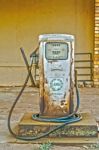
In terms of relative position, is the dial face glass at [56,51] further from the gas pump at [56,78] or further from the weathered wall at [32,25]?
the weathered wall at [32,25]

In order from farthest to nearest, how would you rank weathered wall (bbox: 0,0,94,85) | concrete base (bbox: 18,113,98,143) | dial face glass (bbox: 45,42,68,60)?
weathered wall (bbox: 0,0,94,85), dial face glass (bbox: 45,42,68,60), concrete base (bbox: 18,113,98,143)

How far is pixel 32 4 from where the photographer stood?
11039mm

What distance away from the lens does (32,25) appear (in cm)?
1114

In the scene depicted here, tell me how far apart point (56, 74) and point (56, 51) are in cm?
30

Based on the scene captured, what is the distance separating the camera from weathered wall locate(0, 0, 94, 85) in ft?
36.2

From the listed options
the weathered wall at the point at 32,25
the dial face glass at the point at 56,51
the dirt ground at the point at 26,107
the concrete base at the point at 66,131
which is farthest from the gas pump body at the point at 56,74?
the weathered wall at the point at 32,25

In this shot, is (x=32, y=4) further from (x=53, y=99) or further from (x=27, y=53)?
(x=53, y=99)

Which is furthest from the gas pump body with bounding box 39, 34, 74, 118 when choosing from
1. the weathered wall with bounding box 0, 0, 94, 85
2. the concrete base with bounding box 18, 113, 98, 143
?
the weathered wall with bounding box 0, 0, 94, 85

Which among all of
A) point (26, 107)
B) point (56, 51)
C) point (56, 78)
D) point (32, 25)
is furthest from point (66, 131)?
point (32, 25)

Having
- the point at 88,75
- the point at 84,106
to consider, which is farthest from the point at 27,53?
the point at 84,106

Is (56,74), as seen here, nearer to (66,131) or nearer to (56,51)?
(56,51)

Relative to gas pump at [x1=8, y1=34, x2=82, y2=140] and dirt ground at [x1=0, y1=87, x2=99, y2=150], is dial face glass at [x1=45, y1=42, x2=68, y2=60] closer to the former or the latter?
gas pump at [x1=8, y1=34, x2=82, y2=140]

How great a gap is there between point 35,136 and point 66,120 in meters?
0.45

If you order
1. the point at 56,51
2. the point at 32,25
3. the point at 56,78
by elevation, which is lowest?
the point at 56,78
